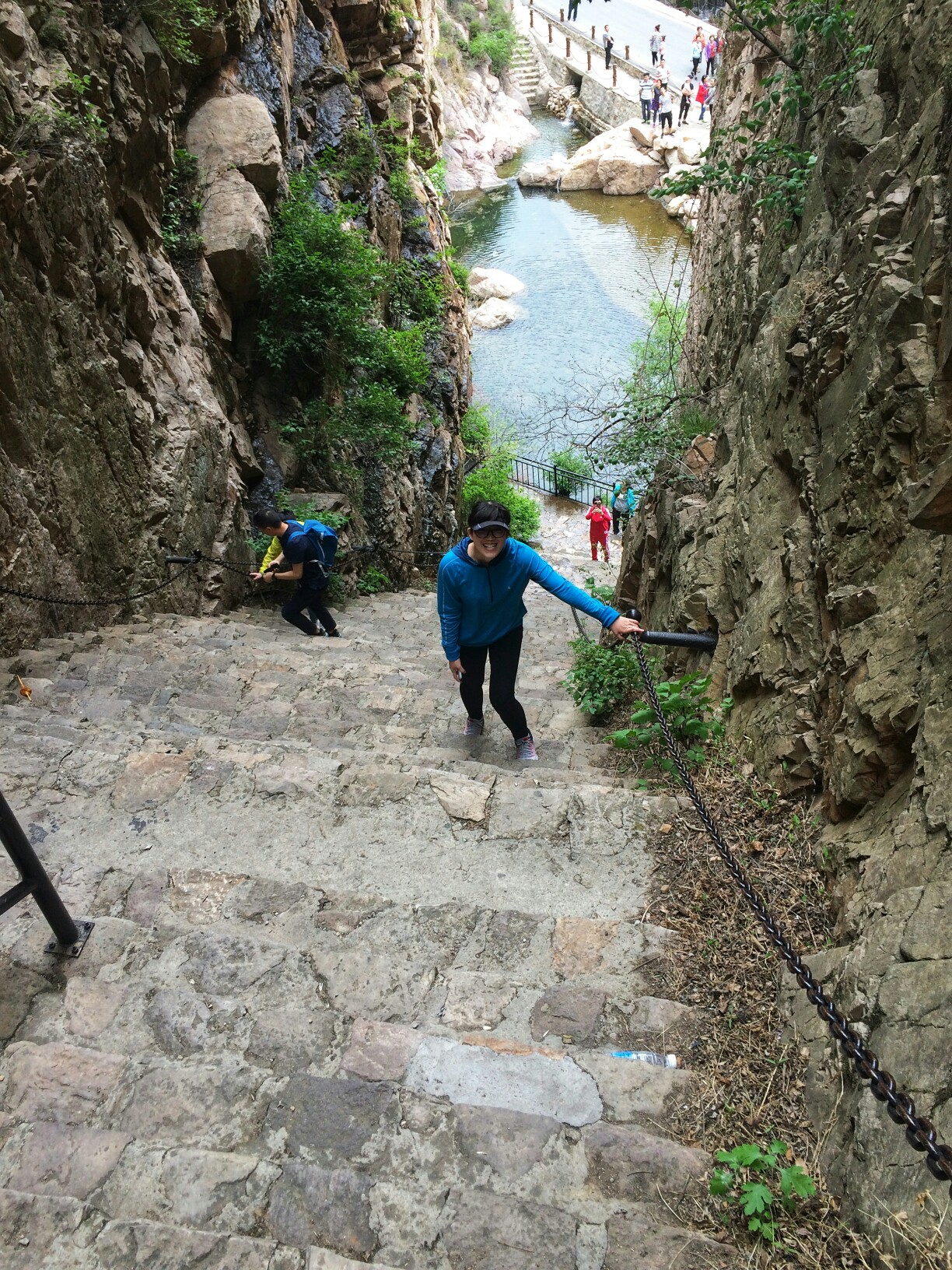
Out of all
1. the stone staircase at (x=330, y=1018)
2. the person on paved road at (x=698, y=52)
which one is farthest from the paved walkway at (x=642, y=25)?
the stone staircase at (x=330, y=1018)

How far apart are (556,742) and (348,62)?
15.0 metres

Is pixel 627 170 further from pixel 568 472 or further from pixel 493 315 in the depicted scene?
pixel 568 472

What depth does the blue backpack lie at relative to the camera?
6.98 meters

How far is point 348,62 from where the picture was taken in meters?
14.7

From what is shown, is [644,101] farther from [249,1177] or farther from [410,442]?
[249,1177]

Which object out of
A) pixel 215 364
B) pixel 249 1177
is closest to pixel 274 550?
pixel 215 364

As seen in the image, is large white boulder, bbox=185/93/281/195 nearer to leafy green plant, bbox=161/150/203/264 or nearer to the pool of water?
leafy green plant, bbox=161/150/203/264

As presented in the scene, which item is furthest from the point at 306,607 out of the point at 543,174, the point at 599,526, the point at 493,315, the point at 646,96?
the point at 646,96

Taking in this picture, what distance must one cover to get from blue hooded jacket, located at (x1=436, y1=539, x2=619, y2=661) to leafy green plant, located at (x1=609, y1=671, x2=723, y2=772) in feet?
2.35

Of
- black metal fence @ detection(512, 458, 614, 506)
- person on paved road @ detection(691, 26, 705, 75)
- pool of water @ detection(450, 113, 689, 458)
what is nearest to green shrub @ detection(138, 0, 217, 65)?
pool of water @ detection(450, 113, 689, 458)

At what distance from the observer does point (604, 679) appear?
18.4 feet

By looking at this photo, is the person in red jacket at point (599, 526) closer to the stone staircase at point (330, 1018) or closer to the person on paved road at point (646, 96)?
the stone staircase at point (330, 1018)

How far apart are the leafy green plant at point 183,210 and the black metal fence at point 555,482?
11.5 m

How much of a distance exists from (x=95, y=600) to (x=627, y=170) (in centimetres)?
3210
